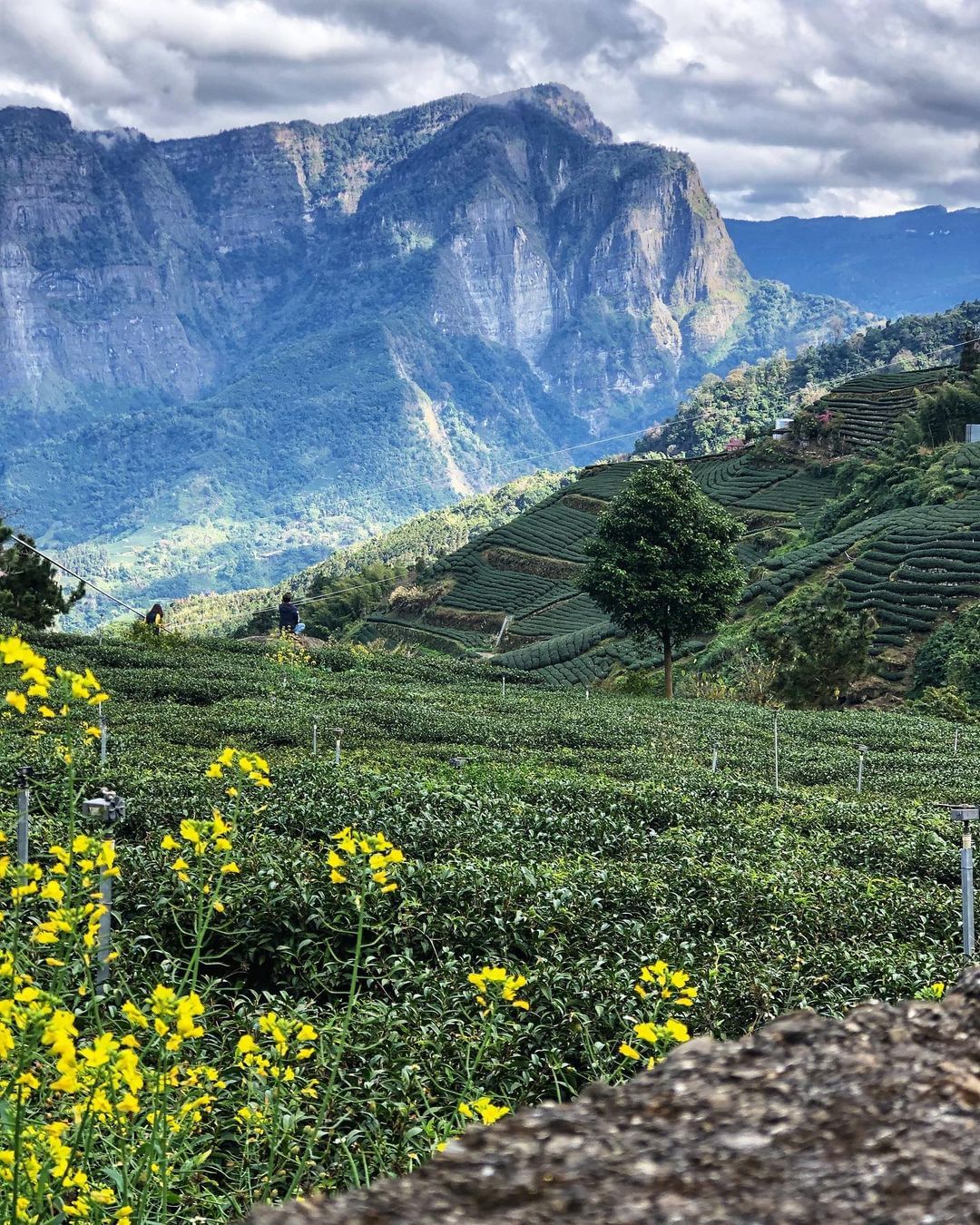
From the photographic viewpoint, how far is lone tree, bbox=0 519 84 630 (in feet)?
133

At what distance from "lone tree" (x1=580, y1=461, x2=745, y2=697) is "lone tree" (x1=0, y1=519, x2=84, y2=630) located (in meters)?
17.8

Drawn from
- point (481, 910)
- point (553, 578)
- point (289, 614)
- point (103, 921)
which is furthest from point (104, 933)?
point (553, 578)

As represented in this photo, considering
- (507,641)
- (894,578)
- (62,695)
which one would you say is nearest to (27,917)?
(62,695)

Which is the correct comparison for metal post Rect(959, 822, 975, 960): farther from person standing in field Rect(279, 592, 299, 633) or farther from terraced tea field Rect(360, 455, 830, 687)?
terraced tea field Rect(360, 455, 830, 687)

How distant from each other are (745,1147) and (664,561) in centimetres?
3552

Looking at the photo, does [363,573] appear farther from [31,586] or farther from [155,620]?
[155,620]

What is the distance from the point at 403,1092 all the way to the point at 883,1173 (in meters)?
3.51

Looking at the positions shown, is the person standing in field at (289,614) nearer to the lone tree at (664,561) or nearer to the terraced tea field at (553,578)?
the lone tree at (664,561)

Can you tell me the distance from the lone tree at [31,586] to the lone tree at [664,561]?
1780 cm

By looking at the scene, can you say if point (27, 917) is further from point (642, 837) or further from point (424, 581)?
point (424, 581)

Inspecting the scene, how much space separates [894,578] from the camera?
177 feet

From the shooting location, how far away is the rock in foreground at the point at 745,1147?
6.47 feet

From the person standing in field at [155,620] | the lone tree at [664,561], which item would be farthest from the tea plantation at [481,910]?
the lone tree at [664,561]

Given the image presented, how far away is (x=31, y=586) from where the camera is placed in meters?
42.4
